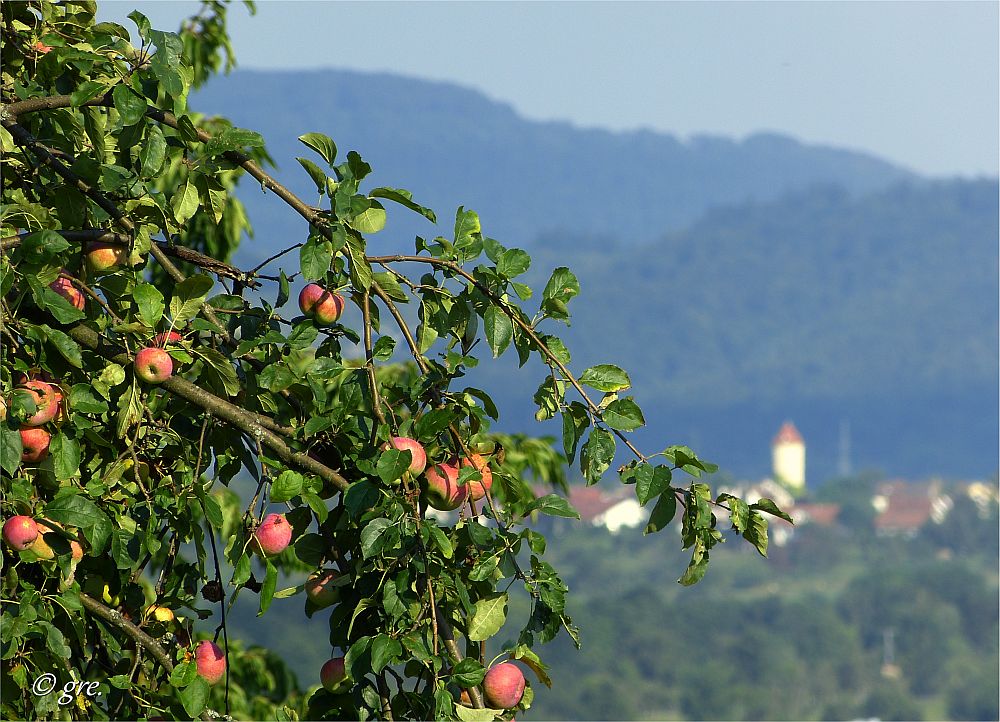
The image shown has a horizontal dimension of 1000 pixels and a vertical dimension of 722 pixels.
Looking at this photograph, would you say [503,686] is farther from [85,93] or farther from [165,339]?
[85,93]

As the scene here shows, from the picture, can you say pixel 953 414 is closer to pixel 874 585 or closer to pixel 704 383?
pixel 704 383

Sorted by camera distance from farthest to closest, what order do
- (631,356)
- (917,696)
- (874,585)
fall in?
(631,356)
(874,585)
(917,696)

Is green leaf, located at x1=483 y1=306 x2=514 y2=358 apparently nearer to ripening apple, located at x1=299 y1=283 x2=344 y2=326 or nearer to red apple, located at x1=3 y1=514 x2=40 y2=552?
ripening apple, located at x1=299 y1=283 x2=344 y2=326

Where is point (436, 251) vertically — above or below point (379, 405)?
above

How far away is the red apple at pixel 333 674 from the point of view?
1.80 metres

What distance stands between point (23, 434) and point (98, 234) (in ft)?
0.93

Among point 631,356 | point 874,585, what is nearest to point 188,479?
point 874,585

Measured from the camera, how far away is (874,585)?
74.9 m

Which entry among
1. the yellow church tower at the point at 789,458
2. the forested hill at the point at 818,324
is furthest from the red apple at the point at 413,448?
the forested hill at the point at 818,324

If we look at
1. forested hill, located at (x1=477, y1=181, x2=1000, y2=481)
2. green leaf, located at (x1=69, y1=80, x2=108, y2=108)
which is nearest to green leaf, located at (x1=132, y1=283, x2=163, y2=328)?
green leaf, located at (x1=69, y1=80, x2=108, y2=108)

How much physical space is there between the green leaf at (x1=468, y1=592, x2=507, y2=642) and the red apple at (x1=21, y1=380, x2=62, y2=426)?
0.60 m

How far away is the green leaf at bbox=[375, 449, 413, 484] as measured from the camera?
1.62 metres

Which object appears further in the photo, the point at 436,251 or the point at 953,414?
the point at 953,414

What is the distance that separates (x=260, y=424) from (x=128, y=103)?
0.44 metres
